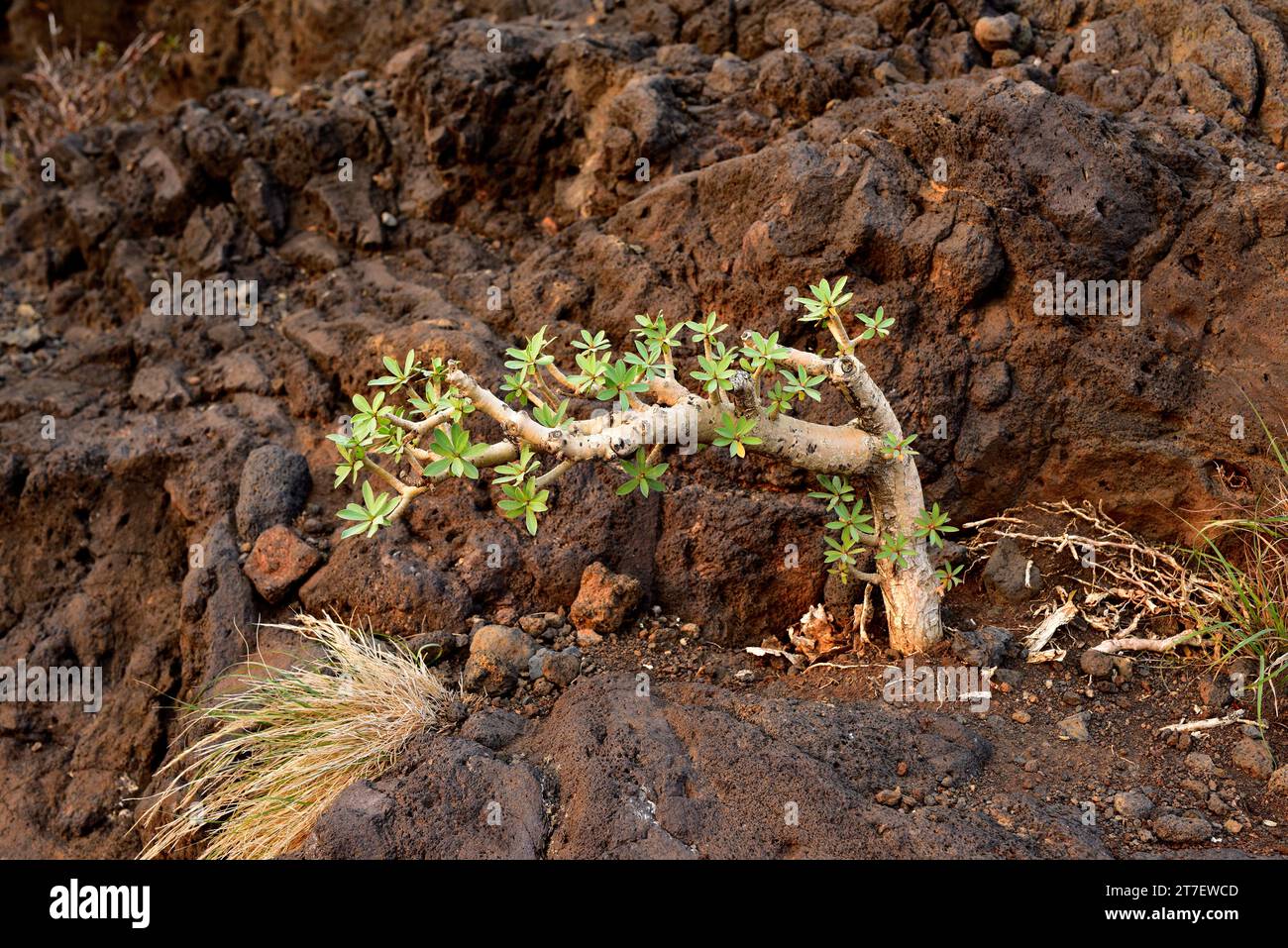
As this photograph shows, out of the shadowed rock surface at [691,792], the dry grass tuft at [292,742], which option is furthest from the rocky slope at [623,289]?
the dry grass tuft at [292,742]

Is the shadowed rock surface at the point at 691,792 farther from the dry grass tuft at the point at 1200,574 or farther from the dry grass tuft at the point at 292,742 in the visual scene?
the dry grass tuft at the point at 1200,574

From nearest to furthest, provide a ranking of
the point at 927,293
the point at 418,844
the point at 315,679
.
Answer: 1. the point at 418,844
2. the point at 315,679
3. the point at 927,293

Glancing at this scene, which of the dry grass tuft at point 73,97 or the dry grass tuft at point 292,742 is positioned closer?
the dry grass tuft at point 292,742

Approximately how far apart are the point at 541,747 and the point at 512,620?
884 millimetres

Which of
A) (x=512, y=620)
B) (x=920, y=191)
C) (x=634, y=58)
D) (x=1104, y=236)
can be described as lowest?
(x=512, y=620)

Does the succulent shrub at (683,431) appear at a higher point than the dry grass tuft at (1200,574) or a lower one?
higher

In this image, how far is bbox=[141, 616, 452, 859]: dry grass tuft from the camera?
3717 mm

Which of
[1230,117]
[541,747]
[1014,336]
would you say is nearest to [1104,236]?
[1014,336]

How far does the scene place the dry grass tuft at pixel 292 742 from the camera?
372 centimetres

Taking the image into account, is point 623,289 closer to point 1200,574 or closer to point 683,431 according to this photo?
point 683,431

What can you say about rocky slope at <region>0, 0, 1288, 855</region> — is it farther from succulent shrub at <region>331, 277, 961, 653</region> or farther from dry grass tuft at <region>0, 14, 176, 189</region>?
dry grass tuft at <region>0, 14, 176, 189</region>

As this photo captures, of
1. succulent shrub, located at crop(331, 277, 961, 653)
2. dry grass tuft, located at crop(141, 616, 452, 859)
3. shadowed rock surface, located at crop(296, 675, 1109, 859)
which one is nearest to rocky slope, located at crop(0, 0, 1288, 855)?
shadowed rock surface, located at crop(296, 675, 1109, 859)

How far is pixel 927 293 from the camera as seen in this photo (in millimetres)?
4777

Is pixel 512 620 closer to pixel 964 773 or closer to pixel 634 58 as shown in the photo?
pixel 964 773
